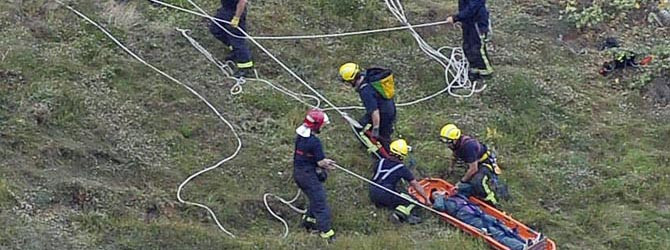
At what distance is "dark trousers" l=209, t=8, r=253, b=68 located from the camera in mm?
12961

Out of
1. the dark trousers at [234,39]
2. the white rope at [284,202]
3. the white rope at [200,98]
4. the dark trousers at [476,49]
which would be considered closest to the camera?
the white rope at [200,98]

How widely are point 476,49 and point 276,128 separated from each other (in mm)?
2944

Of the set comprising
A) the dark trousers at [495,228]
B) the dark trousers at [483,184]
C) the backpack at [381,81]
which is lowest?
the dark trousers at [495,228]

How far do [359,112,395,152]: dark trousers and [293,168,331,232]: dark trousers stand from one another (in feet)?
4.90

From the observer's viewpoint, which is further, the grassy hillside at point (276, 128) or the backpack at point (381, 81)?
the backpack at point (381, 81)

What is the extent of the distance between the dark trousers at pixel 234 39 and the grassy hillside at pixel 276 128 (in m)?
0.31

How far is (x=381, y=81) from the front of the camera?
11438mm

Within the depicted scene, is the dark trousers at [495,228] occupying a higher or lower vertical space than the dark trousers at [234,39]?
lower

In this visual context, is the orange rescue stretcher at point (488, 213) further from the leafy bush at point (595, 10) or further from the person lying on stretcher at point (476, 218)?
the leafy bush at point (595, 10)

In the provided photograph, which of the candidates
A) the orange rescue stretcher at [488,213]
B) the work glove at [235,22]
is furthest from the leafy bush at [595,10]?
the work glove at [235,22]

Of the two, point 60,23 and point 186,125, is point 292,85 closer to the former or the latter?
point 186,125

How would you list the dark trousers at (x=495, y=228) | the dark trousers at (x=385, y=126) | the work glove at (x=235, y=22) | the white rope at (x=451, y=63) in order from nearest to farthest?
1. the dark trousers at (x=495, y=228)
2. the dark trousers at (x=385, y=126)
3. the work glove at (x=235, y=22)
4. the white rope at (x=451, y=63)

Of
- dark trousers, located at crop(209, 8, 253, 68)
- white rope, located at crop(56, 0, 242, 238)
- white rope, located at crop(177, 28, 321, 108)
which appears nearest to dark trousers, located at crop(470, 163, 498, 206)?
white rope, located at crop(177, 28, 321, 108)

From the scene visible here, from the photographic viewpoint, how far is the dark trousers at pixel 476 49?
13.4m
